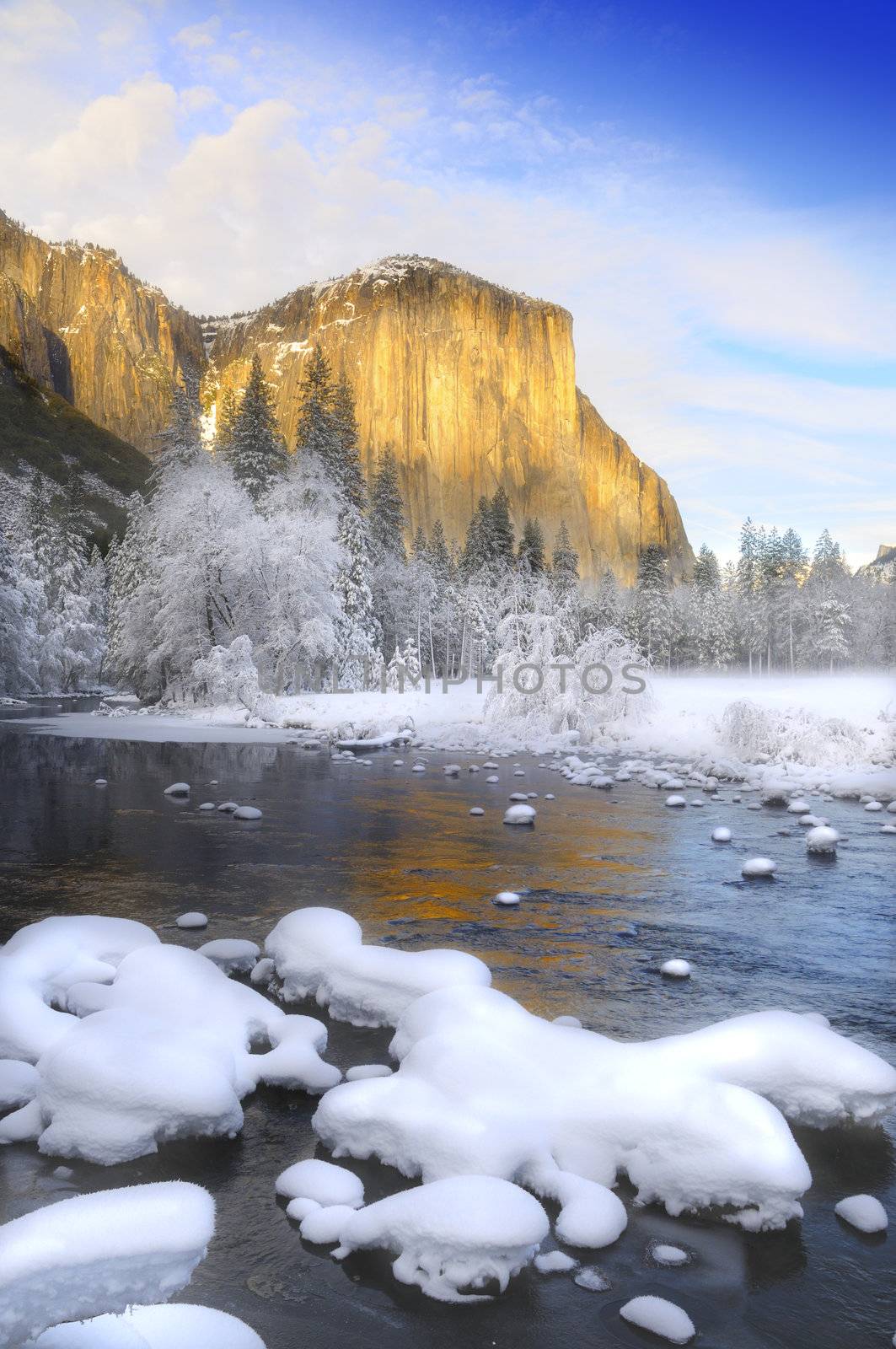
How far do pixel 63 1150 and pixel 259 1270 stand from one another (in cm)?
122

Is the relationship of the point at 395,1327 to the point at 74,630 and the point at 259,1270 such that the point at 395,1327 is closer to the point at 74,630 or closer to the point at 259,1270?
the point at 259,1270

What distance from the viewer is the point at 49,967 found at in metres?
5.27

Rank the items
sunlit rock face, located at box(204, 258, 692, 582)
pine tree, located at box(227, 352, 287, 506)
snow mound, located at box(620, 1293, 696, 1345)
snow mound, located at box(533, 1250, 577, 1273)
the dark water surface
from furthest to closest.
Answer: sunlit rock face, located at box(204, 258, 692, 582), pine tree, located at box(227, 352, 287, 506), snow mound, located at box(533, 1250, 577, 1273), the dark water surface, snow mound, located at box(620, 1293, 696, 1345)

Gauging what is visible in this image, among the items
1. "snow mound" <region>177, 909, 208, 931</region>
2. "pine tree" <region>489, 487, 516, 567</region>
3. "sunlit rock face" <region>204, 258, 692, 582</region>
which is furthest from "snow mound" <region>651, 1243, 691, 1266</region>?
"sunlit rock face" <region>204, 258, 692, 582</region>

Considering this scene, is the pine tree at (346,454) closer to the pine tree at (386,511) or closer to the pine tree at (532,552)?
the pine tree at (386,511)

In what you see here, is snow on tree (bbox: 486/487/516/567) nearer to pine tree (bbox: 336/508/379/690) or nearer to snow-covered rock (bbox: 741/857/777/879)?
pine tree (bbox: 336/508/379/690)

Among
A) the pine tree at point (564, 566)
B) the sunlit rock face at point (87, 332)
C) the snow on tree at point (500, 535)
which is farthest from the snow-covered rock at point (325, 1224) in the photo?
the sunlit rock face at point (87, 332)

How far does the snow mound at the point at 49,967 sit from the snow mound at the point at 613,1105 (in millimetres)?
1715

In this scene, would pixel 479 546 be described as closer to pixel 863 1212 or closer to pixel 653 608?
pixel 653 608

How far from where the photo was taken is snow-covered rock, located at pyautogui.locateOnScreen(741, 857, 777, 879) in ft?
29.5

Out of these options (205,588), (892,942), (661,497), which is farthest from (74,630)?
(661,497)

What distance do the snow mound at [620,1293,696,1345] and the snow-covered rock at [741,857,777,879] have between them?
6.69 m

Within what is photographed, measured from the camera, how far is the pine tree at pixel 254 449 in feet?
127

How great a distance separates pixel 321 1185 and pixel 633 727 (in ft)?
69.1
